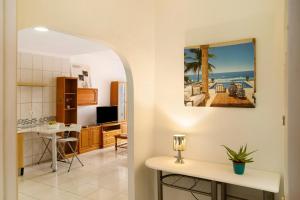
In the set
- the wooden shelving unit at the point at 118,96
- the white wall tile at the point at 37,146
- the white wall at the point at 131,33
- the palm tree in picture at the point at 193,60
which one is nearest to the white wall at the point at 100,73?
the wooden shelving unit at the point at 118,96

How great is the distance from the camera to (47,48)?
486 centimetres

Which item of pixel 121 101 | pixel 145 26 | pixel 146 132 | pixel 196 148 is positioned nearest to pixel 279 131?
pixel 196 148

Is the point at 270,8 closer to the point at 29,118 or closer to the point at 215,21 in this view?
the point at 215,21

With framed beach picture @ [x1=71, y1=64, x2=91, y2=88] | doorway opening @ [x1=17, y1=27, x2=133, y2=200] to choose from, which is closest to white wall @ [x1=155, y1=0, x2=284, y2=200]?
doorway opening @ [x1=17, y1=27, x2=133, y2=200]

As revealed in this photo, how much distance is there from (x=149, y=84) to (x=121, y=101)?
463 centimetres

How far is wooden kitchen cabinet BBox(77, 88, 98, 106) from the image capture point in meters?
6.12

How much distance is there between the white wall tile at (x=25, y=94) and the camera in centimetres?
489

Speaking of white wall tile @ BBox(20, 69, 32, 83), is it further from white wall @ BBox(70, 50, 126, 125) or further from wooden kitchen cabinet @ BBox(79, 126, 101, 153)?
wooden kitchen cabinet @ BBox(79, 126, 101, 153)

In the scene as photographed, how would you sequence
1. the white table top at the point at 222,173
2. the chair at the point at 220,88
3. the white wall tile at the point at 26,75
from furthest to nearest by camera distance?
the white wall tile at the point at 26,75, the chair at the point at 220,88, the white table top at the point at 222,173

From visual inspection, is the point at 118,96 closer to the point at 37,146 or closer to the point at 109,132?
the point at 109,132

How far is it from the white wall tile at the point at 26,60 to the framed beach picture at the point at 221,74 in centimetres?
390

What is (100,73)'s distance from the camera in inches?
272
